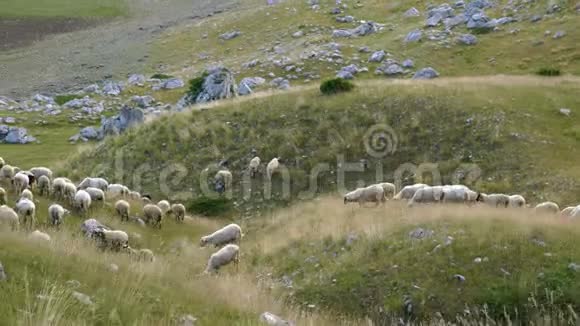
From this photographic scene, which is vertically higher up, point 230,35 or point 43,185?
point 230,35

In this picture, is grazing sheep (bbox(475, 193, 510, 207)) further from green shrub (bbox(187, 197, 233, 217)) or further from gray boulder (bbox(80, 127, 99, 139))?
gray boulder (bbox(80, 127, 99, 139))

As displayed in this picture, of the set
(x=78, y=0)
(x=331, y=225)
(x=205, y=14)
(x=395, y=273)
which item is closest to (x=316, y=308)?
(x=395, y=273)

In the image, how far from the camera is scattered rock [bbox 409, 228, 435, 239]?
15989 millimetres

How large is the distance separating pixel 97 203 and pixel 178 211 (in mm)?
3291

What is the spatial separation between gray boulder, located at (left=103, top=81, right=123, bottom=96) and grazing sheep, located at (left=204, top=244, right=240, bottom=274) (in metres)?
55.8

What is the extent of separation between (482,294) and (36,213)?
13479 millimetres

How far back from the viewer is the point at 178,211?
78.5 feet

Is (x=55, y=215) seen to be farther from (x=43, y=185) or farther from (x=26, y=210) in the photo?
(x=43, y=185)

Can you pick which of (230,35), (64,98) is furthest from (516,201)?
(230,35)

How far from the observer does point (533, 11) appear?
2421 inches

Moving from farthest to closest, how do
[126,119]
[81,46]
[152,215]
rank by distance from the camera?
[81,46], [126,119], [152,215]

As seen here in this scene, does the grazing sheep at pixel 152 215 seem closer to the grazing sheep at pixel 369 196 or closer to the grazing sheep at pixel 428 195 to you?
the grazing sheep at pixel 369 196

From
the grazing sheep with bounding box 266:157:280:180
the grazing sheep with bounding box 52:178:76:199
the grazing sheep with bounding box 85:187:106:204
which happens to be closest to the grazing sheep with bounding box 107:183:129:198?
the grazing sheep with bounding box 85:187:106:204

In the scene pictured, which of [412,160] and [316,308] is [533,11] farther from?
[316,308]
